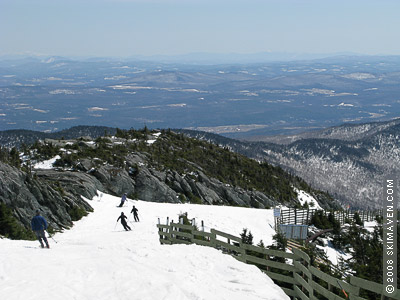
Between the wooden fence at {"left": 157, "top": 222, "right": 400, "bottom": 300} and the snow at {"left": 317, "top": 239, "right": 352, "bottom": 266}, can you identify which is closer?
the wooden fence at {"left": 157, "top": 222, "right": 400, "bottom": 300}

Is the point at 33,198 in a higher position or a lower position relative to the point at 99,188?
higher

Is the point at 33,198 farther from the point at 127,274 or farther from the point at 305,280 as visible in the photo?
the point at 305,280

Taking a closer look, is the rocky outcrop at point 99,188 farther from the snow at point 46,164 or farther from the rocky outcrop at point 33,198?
the snow at point 46,164

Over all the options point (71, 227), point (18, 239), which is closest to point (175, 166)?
point (71, 227)

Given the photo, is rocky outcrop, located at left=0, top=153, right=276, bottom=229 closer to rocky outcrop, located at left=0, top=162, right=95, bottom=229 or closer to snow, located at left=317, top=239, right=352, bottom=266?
rocky outcrop, located at left=0, top=162, right=95, bottom=229

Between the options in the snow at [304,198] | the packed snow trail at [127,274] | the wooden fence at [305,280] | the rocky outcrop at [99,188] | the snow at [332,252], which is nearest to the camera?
the wooden fence at [305,280]

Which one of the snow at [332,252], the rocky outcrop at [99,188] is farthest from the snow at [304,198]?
the snow at [332,252]

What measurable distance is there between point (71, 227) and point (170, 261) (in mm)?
15050

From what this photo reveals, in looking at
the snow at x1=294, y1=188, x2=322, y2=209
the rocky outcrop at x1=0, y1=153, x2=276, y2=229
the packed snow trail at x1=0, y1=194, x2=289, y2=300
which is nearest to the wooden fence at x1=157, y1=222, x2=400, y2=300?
the packed snow trail at x1=0, y1=194, x2=289, y2=300

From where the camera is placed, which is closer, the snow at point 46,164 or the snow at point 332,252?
the snow at point 332,252

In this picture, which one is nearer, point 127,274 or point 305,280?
point 305,280

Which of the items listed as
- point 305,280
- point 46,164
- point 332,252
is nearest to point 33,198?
point 46,164

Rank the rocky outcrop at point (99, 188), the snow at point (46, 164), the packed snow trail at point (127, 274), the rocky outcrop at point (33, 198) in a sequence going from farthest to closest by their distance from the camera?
the snow at point (46, 164) → the rocky outcrop at point (99, 188) → the rocky outcrop at point (33, 198) → the packed snow trail at point (127, 274)

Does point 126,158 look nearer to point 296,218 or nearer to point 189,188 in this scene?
point 189,188
